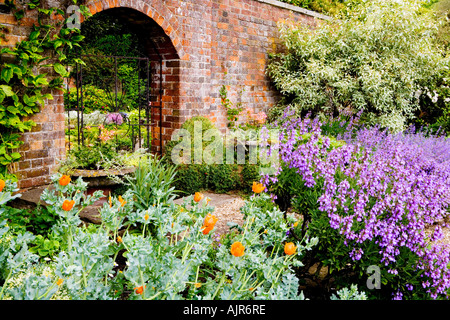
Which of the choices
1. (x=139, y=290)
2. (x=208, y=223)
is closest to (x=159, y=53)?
(x=208, y=223)

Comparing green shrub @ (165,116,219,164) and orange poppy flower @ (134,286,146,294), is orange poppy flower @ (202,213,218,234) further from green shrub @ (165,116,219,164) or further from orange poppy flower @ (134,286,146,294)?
green shrub @ (165,116,219,164)

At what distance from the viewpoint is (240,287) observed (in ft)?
6.26

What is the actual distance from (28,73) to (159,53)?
2361 mm

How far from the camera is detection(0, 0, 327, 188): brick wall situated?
14.2ft

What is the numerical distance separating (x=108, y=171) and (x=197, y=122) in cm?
192

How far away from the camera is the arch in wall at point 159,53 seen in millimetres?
5371

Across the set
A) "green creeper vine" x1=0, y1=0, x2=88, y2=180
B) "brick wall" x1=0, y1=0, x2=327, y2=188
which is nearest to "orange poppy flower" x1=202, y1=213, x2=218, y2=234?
"green creeper vine" x1=0, y1=0, x2=88, y2=180

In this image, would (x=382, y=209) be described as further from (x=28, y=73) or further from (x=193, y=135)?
(x=193, y=135)

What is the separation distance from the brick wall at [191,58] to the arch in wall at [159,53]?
13mm

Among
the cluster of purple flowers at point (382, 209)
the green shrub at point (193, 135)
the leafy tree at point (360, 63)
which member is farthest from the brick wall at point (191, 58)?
the cluster of purple flowers at point (382, 209)

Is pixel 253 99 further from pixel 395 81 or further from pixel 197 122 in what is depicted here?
pixel 395 81

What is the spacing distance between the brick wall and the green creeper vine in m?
0.11

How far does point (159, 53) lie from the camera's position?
6.04 m
